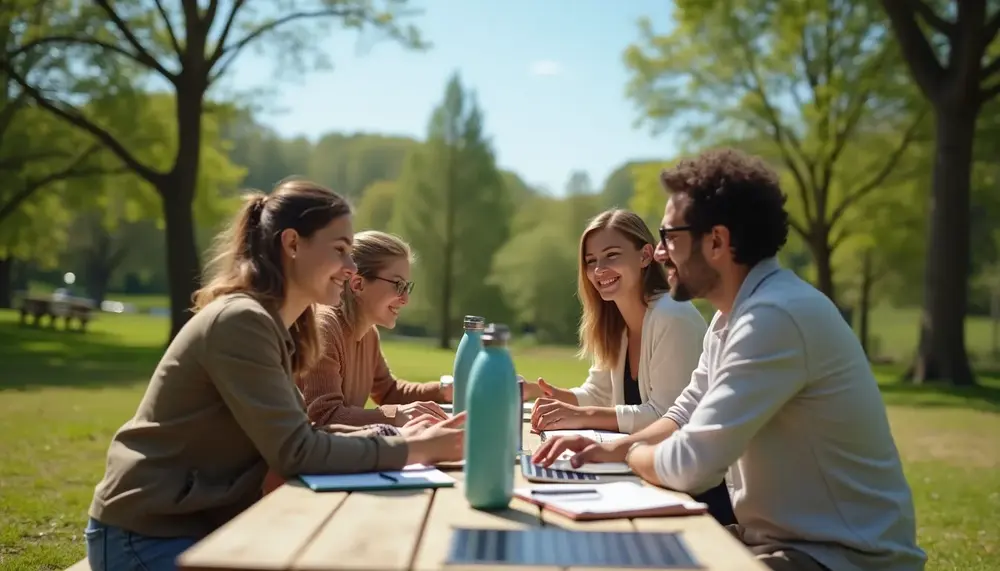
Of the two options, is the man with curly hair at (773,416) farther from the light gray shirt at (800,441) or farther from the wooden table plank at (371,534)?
the wooden table plank at (371,534)

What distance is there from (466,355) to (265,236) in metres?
0.81

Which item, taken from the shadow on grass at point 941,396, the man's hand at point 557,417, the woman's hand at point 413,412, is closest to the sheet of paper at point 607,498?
the man's hand at point 557,417

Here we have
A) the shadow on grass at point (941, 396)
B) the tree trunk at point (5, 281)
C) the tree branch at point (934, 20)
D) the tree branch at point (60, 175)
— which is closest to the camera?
the shadow on grass at point (941, 396)

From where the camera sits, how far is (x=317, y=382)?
4.00 metres

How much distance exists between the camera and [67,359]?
65.9 feet

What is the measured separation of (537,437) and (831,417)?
1170 mm

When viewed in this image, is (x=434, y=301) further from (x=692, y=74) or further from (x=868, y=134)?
(x=868, y=134)

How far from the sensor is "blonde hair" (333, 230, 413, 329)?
14.2 feet

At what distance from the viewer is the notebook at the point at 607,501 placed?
90.4 inches

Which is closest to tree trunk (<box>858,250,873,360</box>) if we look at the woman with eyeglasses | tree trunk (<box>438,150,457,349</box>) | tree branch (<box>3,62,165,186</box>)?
tree trunk (<box>438,150,457,349</box>)

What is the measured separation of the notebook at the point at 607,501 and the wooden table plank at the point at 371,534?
0.28 m

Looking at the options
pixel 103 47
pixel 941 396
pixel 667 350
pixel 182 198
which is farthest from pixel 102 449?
pixel 941 396

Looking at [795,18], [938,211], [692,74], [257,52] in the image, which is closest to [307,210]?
[938,211]

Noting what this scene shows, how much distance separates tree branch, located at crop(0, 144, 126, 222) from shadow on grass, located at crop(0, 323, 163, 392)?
10.6ft
